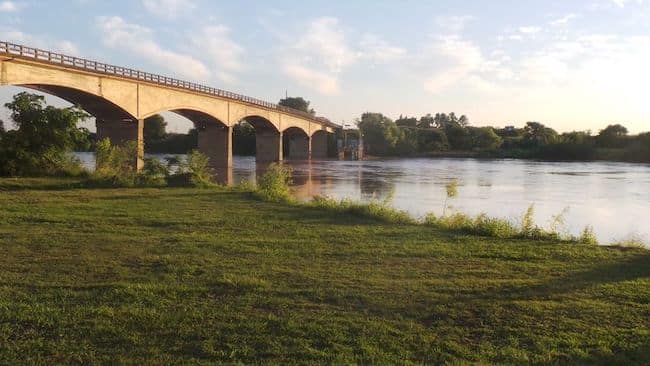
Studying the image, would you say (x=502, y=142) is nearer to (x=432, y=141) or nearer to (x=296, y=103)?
(x=432, y=141)

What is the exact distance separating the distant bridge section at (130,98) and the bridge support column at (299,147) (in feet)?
81.5

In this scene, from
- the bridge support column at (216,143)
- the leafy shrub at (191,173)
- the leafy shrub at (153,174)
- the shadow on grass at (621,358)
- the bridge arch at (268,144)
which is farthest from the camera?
the bridge arch at (268,144)

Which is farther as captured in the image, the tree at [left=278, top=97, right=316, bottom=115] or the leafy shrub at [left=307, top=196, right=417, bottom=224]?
the tree at [left=278, top=97, right=316, bottom=115]

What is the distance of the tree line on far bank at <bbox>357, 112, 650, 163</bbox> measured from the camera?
104188mm

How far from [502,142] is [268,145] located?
195 ft

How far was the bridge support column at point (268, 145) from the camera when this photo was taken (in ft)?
296

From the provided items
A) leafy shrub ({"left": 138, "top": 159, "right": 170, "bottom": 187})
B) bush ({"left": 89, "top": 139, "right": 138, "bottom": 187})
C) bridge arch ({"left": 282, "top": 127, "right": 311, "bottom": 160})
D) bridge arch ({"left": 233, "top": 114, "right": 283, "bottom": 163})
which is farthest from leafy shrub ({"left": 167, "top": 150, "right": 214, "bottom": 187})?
bridge arch ({"left": 282, "top": 127, "right": 311, "bottom": 160})

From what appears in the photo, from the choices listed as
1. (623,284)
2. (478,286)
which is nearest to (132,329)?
(478,286)

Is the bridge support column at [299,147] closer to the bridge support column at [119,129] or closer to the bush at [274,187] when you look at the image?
the bridge support column at [119,129]

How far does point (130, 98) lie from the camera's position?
144 ft

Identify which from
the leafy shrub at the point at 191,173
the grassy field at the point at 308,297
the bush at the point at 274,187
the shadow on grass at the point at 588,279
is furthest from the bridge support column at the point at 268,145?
the shadow on grass at the point at 588,279

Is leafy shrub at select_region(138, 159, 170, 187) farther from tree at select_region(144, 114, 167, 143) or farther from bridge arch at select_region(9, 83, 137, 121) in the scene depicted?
tree at select_region(144, 114, 167, 143)

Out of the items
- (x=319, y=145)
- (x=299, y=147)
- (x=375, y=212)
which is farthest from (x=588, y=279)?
(x=319, y=145)

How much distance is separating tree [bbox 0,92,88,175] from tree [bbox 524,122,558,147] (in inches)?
4006
